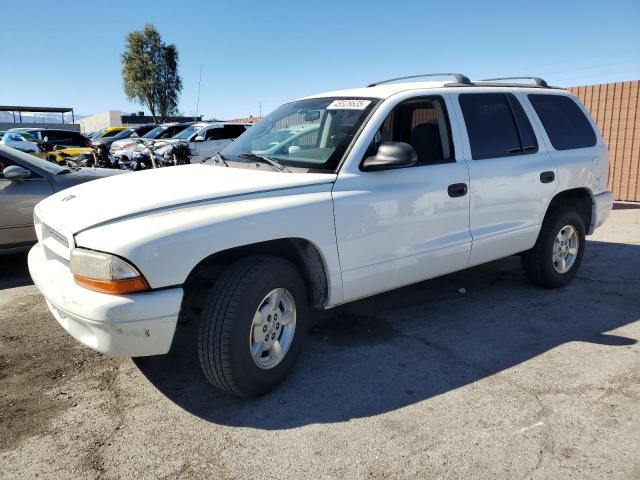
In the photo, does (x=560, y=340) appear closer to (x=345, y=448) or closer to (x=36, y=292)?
(x=345, y=448)

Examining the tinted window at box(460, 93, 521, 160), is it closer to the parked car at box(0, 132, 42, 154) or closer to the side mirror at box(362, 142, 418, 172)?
the side mirror at box(362, 142, 418, 172)

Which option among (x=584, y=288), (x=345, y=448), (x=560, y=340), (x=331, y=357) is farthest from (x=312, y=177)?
(x=584, y=288)

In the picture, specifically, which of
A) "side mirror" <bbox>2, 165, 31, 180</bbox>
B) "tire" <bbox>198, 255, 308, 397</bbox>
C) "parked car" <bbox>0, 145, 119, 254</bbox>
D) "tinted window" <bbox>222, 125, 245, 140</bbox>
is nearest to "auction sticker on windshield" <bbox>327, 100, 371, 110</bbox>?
"tire" <bbox>198, 255, 308, 397</bbox>

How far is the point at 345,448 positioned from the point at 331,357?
3.38 feet

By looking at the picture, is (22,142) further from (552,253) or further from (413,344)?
(552,253)

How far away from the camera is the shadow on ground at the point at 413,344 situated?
2.99 m

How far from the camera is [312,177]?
3.17 metres

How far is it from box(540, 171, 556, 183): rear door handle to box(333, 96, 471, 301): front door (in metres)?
1.00

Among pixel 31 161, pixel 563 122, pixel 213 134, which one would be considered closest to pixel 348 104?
pixel 563 122

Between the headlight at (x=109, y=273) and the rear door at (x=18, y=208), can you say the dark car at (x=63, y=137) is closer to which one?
the rear door at (x=18, y=208)

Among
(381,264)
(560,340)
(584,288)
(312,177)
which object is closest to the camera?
(312,177)

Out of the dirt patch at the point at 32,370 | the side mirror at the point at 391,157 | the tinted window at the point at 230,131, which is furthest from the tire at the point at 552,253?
the tinted window at the point at 230,131

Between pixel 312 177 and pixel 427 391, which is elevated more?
pixel 312 177

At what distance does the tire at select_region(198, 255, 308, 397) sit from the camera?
2748 mm
